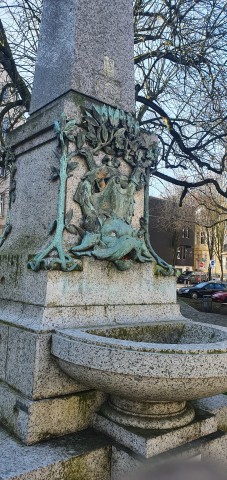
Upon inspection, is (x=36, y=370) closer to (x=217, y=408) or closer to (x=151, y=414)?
(x=151, y=414)

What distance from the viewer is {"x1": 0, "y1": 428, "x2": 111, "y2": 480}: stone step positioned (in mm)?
2332

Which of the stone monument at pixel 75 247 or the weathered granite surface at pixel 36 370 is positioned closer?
the stone monument at pixel 75 247

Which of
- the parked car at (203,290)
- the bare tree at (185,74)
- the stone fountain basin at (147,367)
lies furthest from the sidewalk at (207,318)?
the parked car at (203,290)

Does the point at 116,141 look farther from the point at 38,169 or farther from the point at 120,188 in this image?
the point at 38,169

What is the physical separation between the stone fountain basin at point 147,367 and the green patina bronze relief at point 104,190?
0.83 meters

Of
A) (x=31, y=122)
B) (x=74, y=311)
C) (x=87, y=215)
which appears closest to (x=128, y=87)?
(x=31, y=122)

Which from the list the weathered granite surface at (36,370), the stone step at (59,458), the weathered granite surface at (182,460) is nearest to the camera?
the weathered granite surface at (182,460)

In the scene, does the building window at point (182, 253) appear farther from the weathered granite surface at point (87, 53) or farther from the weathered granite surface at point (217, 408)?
the weathered granite surface at point (217, 408)

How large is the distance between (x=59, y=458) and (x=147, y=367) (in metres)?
0.85

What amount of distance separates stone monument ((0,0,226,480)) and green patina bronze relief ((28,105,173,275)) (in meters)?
0.01

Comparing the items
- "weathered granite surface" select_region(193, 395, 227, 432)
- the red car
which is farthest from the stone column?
the red car

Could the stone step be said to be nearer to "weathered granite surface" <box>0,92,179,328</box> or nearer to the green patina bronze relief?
"weathered granite surface" <box>0,92,179,328</box>

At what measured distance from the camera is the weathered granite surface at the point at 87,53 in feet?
12.8

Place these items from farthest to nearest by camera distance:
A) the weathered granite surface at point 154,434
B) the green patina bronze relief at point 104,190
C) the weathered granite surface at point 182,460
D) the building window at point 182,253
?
the building window at point 182,253 < the green patina bronze relief at point 104,190 < the weathered granite surface at point 154,434 < the weathered granite surface at point 182,460
